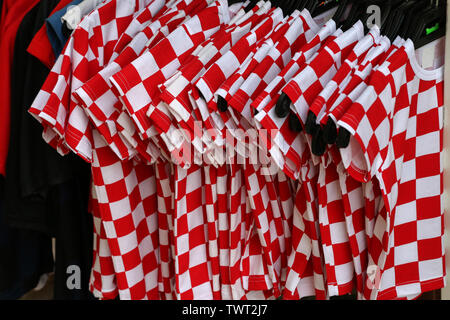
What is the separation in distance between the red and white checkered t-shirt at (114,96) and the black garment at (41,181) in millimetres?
187

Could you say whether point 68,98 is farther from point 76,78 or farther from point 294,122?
point 294,122

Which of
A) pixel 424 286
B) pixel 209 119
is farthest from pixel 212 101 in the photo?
pixel 424 286

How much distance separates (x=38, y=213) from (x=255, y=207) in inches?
19.0

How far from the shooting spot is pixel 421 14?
646mm

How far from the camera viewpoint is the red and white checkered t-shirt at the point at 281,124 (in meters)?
0.60

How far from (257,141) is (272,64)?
0.40 feet

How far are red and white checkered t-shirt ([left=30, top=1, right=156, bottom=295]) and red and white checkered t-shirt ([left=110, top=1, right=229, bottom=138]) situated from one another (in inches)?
3.9

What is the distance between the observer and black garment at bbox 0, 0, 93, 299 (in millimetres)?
812

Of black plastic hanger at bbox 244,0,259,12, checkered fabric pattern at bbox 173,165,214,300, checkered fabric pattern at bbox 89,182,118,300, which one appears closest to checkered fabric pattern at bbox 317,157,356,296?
checkered fabric pattern at bbox 173,165,214,300

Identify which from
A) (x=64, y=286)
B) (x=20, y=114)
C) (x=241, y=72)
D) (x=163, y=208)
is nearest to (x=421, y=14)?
(x=241, y=72)

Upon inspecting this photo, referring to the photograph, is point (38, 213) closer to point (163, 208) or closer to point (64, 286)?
point (64, 286)

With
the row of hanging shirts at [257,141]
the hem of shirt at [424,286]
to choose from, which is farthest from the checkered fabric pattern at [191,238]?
the hem of shirt at [424,286]

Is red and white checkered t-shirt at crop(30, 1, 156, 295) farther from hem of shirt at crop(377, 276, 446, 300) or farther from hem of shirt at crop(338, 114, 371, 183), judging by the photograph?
hem of shirt at crop(377, 276, 446, 300)

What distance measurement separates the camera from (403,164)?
0.70 metres
